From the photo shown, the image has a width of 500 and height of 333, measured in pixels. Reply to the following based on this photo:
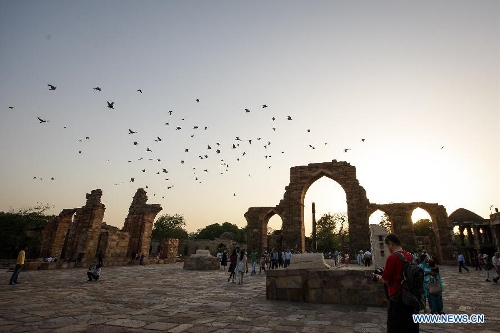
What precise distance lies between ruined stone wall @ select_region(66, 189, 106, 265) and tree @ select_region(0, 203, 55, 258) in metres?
7.57

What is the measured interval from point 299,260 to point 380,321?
269cm

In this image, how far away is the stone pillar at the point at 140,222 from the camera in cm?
2411

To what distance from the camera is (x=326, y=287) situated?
21.7 ft

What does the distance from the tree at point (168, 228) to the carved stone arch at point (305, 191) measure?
50.1 metres

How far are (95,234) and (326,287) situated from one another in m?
19.6

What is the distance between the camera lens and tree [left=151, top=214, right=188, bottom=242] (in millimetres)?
64688

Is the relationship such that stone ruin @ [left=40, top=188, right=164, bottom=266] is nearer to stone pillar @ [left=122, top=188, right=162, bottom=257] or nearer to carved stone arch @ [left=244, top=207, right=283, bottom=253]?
stone pillar @ [left=122, top=188, right=162, bottom=257]

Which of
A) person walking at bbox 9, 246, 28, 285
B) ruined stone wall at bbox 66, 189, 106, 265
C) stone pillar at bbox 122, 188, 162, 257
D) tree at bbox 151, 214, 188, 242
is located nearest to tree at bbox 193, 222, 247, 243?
tree at bbox 151, 214, 188, 242

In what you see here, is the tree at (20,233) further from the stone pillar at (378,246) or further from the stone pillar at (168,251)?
the stone pillar at (378,246)

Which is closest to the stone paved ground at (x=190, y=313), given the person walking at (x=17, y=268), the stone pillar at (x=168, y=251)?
the person walking at (x=17, y=268)

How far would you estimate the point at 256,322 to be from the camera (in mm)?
4625

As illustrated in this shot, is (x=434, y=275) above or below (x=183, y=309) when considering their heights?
above

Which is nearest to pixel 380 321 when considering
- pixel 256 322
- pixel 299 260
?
pixel 256 322

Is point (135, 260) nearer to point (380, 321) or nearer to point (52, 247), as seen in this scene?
point (52, 247)
